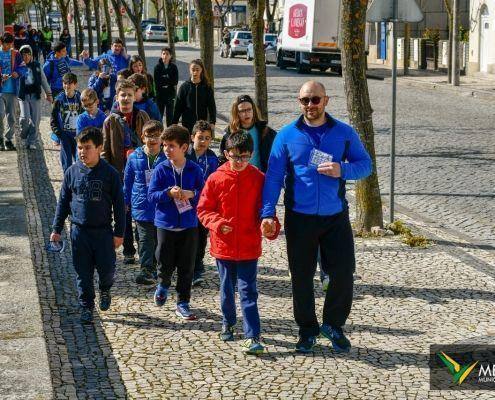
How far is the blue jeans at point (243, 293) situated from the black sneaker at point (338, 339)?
1.55 ft

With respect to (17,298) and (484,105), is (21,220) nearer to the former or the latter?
(17,298)

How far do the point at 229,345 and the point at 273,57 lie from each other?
44.4m

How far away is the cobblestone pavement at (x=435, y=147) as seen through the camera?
514 inches

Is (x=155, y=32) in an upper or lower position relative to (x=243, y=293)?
lower

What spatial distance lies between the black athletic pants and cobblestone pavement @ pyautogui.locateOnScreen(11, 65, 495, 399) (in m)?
0.25

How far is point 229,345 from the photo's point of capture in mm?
7496

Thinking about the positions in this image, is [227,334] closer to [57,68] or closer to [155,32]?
[57,68]

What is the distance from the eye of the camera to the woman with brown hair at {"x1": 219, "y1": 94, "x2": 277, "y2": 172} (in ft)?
29.8

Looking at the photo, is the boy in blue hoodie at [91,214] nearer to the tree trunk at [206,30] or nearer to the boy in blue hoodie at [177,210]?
the boy in blue hoodie at [177,210]

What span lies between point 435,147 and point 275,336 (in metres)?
11.6

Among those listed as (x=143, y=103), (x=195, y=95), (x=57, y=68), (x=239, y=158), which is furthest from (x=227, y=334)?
(x=57, y=68)

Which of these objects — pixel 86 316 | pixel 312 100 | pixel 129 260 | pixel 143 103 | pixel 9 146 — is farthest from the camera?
pixel 9 146

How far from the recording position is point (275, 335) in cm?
773

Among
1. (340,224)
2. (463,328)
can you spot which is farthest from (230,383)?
(463,328)
